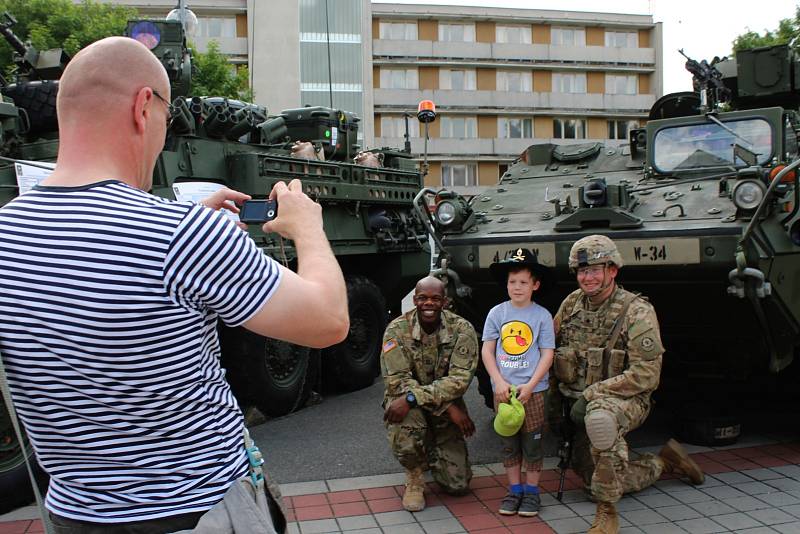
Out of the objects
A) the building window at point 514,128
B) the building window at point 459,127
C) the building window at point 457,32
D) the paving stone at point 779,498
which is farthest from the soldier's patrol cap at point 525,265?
the building window at point 457,32

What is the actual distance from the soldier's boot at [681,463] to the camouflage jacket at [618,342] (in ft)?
2.25

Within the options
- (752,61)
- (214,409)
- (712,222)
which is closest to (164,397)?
(214,409)

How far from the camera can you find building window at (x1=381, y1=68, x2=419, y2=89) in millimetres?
38781

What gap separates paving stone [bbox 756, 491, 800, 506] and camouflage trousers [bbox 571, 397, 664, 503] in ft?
1.99

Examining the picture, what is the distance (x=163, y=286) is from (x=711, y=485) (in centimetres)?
446

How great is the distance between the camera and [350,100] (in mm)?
37562

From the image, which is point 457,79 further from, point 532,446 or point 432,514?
point 432,514

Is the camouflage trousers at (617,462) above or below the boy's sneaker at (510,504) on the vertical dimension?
above

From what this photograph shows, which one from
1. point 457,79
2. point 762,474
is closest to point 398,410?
point 762,474

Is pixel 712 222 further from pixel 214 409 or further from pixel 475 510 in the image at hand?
pixel 214 409

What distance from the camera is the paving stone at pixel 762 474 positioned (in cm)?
521

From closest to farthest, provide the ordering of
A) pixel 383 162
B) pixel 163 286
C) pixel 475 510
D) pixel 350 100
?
pixel 163 286 < pixel 475 510 < pixel 383 162 < pixel 350 100

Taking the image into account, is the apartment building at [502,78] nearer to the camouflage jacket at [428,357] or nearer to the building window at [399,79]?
the building window at [399,79]

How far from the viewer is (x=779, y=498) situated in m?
4.83
